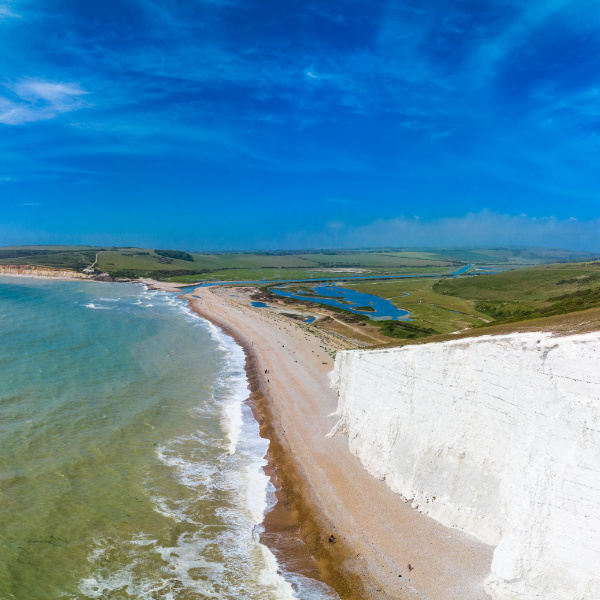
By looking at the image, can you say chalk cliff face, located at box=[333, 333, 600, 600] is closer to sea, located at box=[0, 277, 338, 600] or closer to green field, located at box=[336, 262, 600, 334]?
sea, located at box=[0, 277, 338, 600]

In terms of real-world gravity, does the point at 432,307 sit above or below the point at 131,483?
above

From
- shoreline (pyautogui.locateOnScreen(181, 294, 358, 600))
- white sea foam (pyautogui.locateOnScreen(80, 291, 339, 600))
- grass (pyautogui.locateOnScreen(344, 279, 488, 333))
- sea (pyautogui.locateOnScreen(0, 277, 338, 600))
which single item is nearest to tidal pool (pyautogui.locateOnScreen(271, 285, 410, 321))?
grass (pyautogui.locateOnScreen(344, 279, 488, 333))

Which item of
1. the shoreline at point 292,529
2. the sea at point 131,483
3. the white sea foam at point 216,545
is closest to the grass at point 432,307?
the sea at point 131,483

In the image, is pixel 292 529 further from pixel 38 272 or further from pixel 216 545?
pixel 38 272

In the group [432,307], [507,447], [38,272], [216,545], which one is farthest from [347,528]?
[38,272]

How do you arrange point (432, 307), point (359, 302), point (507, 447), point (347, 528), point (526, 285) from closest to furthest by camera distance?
1. point (507, 447)
2. point (347, 528)
3. point (432, 307)
4. point (526, 285)
5. point (359, 302)

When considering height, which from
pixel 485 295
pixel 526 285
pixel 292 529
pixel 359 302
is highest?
pixel 526 285

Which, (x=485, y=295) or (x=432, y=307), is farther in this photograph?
Answer: (x=485, y=295)

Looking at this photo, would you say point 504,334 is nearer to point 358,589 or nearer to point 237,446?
point 358,589
